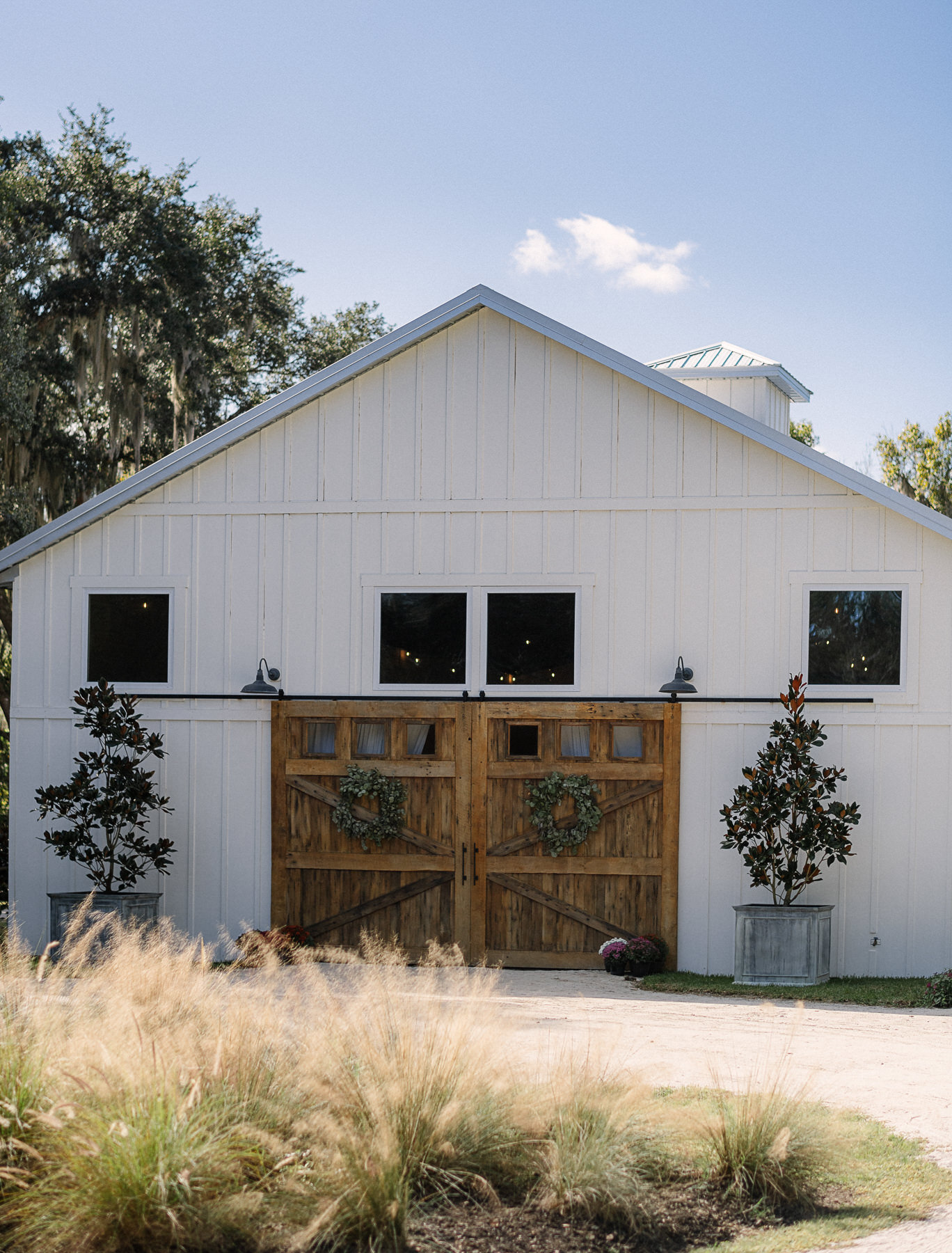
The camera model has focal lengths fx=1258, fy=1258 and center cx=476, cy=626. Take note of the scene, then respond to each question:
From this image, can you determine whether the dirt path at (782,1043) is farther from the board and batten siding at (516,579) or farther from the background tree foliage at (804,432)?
the background tree foliage at (804,432)

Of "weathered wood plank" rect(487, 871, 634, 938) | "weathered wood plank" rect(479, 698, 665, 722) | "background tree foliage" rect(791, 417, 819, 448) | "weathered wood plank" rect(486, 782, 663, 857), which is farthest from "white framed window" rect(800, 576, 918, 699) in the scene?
"background tree foliage" rect(791, 417, 819, 448)

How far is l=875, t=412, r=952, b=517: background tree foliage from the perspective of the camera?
29625 mm

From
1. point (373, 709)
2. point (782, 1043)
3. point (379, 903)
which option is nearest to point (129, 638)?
point (373, 709)

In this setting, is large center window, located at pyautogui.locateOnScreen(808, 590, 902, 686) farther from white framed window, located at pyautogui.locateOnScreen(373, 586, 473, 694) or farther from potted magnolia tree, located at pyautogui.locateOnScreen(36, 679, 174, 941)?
potted magnolia tree, located at pyautogui.locateOnScreen(36, 679, 174, 941)

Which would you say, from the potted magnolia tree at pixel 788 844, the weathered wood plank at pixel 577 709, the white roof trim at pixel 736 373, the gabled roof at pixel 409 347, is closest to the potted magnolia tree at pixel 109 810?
the gabled roof at pixel 409 347

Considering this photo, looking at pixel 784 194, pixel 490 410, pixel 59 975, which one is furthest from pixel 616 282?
pixel 59 975

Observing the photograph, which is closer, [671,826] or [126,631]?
[671,826]

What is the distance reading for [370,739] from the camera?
35.6ft

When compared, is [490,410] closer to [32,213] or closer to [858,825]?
[858,825]

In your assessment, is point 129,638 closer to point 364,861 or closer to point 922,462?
point 364,861

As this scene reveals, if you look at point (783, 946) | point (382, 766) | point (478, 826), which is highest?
point (382, 766)

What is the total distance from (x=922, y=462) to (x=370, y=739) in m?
23.2

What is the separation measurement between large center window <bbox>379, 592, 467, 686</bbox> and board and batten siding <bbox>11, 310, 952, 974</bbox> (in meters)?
0.15

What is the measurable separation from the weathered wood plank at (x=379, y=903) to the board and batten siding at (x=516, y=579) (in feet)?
1.86
